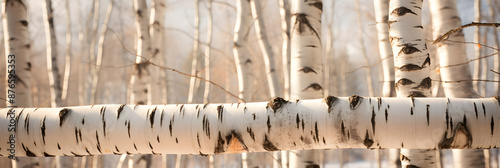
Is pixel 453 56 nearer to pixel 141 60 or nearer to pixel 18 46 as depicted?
pixel 141 60

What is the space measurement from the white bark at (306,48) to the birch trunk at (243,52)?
1572 millimetres

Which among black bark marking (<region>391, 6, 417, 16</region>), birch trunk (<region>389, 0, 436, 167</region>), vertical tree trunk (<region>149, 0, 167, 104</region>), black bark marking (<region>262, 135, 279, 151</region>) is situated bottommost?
black bark marking (<region>262, 135, 279, 151</region>)

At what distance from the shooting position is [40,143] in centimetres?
138

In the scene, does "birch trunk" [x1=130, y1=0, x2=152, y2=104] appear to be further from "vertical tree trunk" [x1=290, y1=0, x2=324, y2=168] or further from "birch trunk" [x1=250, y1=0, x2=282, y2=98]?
"vertical tree trunk" [x1=290, y1=0, x2=324, y2=168]

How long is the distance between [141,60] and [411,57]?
261 cm

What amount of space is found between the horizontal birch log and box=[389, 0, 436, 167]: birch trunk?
645 mm

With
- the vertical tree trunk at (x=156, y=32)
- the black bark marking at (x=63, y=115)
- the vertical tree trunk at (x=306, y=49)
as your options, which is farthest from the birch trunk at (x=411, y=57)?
the vertical tree trunk at (x=156, y=32)

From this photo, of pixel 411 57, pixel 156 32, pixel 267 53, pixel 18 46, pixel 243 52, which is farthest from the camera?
pixel 267 53

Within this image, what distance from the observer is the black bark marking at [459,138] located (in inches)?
46.6

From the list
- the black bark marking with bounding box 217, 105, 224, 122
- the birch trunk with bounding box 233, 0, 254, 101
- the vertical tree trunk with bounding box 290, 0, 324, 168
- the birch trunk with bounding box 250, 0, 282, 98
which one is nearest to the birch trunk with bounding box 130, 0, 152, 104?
the birch trunk with bounding box 233, 0, 254, 101

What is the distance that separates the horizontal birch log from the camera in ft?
3.93

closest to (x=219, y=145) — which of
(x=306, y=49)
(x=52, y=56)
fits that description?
(x=306, y=49)

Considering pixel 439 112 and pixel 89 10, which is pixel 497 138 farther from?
pixel 89 10

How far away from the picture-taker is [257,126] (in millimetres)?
1283
